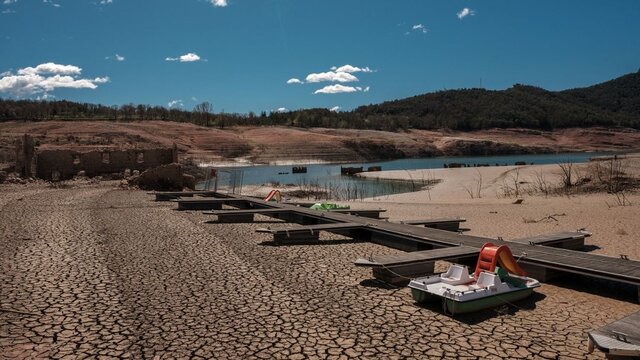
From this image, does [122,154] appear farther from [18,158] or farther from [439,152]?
[439,152]

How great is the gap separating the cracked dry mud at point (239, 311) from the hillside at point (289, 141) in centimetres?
3675

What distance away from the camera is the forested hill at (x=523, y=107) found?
137750 millimetres

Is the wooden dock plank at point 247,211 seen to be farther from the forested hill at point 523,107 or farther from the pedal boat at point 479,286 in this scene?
the forested hill at point 523,107

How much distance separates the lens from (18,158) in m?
28.6

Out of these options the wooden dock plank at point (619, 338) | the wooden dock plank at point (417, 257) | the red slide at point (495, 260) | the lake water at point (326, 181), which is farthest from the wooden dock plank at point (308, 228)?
the lake water at point (326, 181)

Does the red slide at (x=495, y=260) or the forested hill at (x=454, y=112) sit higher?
the forested hill at (x=454, y=112)

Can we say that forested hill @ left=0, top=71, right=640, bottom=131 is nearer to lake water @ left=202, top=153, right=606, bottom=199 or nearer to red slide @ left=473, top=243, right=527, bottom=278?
lake water @ left=202, top=153, right=606, bottom=199

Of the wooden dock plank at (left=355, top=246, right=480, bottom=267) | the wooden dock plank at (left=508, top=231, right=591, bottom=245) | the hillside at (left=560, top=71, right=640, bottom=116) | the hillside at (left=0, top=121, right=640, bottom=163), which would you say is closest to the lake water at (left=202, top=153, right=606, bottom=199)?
the hillside at (left=0, top=121, right=640, bottom=163)

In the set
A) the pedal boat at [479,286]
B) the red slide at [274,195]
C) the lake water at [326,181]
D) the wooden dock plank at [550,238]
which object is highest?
the wooden dock plank at [550,238]

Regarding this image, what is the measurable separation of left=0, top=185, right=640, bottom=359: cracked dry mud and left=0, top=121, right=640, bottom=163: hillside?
36751 mm

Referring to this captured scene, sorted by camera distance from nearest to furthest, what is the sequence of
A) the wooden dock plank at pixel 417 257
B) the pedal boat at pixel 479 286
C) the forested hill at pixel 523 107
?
the pedal boat at pixel 479 286, the wooden dock plank at pixel 417 257, the forested hill at pixel 523 107

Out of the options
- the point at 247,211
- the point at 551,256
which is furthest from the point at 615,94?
the point at 551,256

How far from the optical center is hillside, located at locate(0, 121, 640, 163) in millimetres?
66750

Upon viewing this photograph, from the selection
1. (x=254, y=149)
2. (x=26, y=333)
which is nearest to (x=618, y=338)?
(x=26, y=333)
